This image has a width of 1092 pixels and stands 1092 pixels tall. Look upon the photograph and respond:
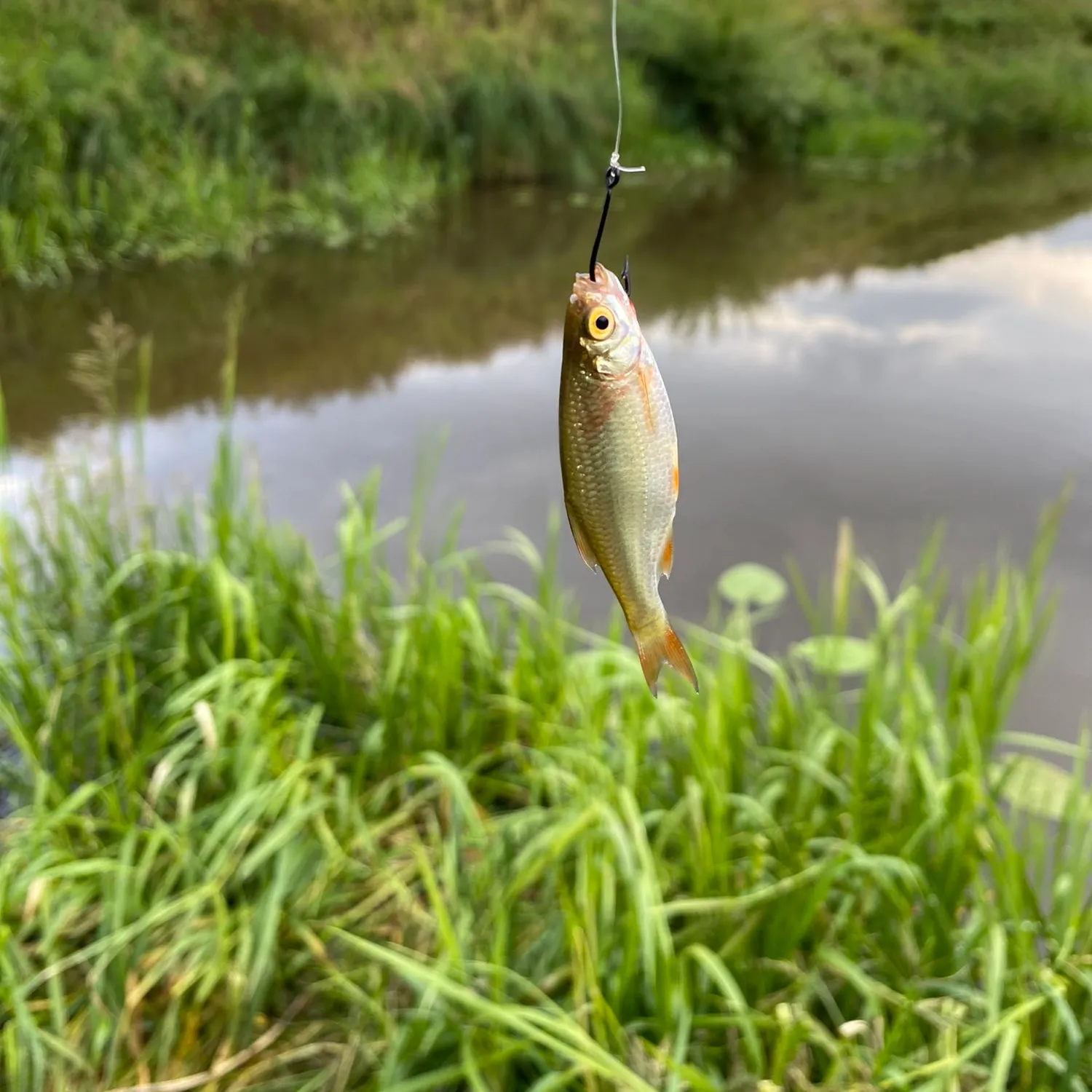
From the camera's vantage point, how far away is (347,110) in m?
6.51

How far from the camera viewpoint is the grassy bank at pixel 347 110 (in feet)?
17.8

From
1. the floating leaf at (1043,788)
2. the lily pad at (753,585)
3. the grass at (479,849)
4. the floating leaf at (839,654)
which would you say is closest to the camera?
the grass at (479,849)

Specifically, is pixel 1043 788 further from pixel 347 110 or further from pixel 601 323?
pixel 347 110

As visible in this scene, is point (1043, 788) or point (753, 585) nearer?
point (1043, 788)

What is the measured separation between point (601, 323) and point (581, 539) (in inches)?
7.9

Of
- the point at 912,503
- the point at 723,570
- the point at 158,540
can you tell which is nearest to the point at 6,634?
the point at 158,540

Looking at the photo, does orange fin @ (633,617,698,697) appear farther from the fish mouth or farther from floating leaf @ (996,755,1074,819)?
floating leaf @ (996,755,1074,819)

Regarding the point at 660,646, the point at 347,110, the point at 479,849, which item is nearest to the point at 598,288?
the point at 660,646

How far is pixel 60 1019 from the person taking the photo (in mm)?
1649

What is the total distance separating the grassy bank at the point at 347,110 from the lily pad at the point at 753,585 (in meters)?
4.19

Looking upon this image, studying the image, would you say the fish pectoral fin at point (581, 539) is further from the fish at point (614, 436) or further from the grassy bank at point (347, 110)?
the grassy bank at point (347, 110)

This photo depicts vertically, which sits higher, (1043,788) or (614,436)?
(614,436)

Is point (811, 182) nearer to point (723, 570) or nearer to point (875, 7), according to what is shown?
point (875, 7)

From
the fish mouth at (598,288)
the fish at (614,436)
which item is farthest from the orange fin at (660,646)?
the fish mouth at (598,288)
